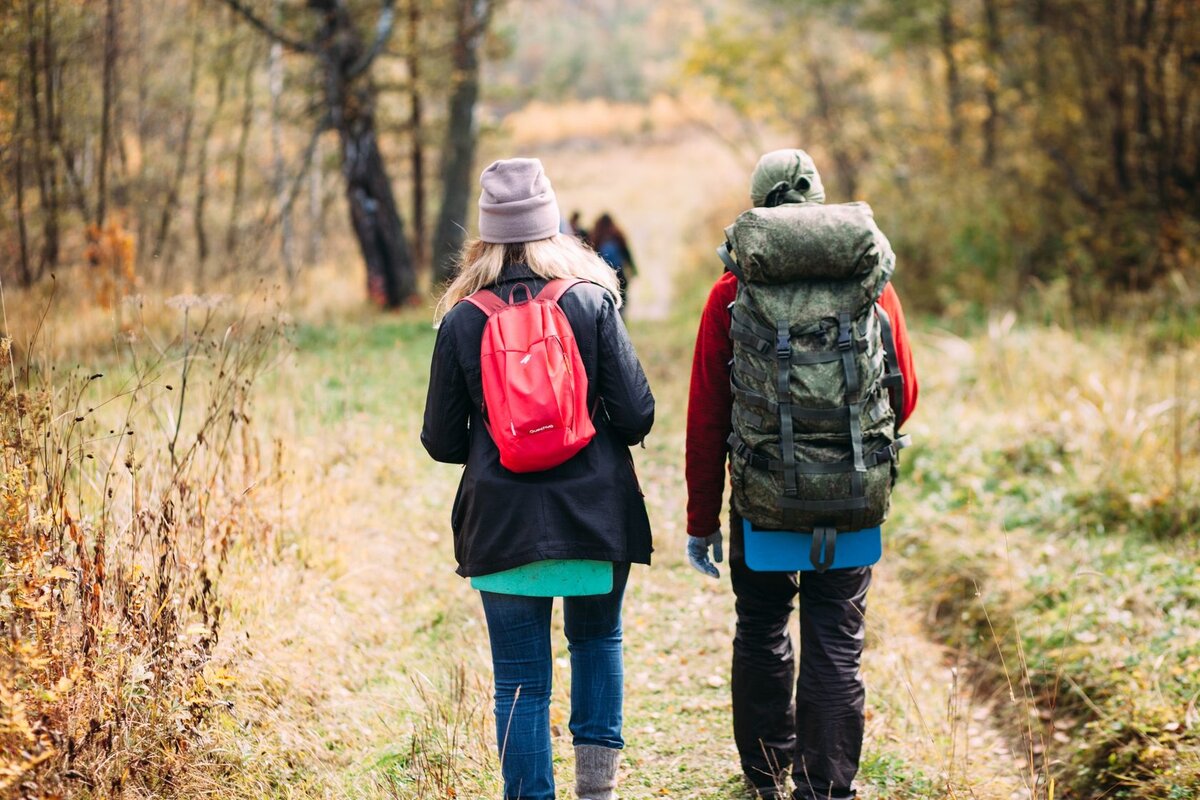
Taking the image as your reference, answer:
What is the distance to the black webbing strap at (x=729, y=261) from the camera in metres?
3.05

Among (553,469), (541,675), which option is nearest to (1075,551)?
(541,675)

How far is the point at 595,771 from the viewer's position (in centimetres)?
313

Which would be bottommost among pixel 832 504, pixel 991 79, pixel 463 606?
pixel 463 606

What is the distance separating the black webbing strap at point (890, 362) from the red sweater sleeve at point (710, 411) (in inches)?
18.3

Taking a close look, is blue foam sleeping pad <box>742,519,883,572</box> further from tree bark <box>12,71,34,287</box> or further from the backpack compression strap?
tree bark <box>12,71,34,287</box>

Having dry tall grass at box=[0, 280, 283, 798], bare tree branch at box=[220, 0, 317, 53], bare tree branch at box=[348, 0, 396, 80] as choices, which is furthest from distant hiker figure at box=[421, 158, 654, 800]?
bare tree branch at box=[348, 0, 396, 80]

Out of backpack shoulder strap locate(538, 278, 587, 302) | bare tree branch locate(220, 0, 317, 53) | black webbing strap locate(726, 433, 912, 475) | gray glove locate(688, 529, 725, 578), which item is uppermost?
bare tree branch locate(220, 0, 317, 53)

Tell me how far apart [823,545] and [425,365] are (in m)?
6.76

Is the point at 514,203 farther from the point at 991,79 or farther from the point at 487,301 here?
the point at 991,79

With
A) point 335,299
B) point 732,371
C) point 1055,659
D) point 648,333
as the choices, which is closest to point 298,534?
point 732,371

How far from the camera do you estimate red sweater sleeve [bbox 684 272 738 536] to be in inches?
126

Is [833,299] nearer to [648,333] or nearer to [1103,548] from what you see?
[1103,548]

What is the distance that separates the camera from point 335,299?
1361 centimetres

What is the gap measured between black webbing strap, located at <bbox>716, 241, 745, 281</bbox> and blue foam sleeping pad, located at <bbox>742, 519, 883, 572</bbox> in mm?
787
